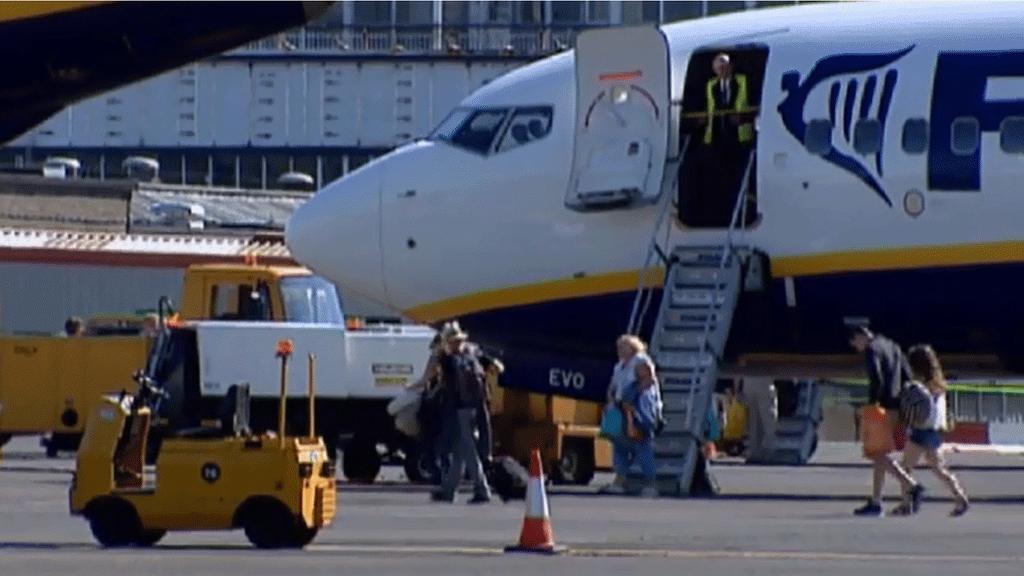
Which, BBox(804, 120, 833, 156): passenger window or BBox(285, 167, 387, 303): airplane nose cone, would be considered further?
BBox(285, 167, 387, 303): airplane nose cone

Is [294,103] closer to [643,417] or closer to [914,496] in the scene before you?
[643,417]

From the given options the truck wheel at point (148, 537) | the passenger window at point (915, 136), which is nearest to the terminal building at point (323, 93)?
the passenger window at point (915, 136)

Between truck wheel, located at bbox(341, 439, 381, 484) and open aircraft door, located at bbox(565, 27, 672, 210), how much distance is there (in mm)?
4690

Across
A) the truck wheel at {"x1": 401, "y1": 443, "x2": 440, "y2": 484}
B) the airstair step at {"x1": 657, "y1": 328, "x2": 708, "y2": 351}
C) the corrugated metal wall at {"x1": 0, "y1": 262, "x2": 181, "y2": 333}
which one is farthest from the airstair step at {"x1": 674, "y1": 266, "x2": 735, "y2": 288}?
the corrugated metal wall at {"x1": 0, "y1": 262, "x2": 181, "y2": 333}

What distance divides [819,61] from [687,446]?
3.55 meters

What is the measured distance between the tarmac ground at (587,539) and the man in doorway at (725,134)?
2667mm

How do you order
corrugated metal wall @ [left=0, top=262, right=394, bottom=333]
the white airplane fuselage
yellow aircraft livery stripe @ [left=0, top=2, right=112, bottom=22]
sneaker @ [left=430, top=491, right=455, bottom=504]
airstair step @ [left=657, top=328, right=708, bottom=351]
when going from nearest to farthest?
yellow aircraft livery stripe @ [left=0, top=2, right=112, bottom=22] → sneaker @ [left=430, top=491, right=455, bottom=504] → the white airplane fuselage → airstair step @ [left=657, top=328, right=708, bottom=351] → corrugated metal wall @ [left=0, top=262, right=394, bottom=333]

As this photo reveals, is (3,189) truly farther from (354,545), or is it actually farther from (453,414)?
(354,545)

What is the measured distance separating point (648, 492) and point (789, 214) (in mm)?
2788

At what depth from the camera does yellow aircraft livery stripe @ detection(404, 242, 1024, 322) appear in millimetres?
25328

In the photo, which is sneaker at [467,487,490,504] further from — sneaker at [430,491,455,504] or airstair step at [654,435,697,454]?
airstair step at [654,435,697,454]

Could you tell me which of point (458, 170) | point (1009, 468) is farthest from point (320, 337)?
point (1009, 468)

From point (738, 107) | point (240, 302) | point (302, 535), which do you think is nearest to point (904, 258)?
point (738, 107)

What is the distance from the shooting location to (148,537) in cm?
1891
